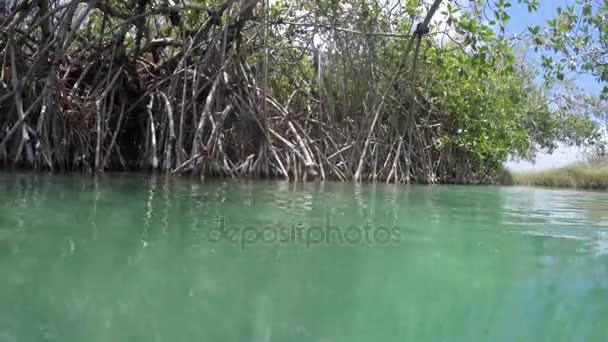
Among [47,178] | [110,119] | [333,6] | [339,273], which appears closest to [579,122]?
[333,6]

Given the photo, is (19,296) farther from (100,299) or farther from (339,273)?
(339,273)

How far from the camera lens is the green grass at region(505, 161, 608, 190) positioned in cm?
1101

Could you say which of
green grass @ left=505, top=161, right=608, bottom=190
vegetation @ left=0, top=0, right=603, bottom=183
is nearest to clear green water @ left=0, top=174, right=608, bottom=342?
vegetation @ left=0, top=0, right=603, bottom=183

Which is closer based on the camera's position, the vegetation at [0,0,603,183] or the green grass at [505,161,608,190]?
the vegetation at [0,0,603,183]

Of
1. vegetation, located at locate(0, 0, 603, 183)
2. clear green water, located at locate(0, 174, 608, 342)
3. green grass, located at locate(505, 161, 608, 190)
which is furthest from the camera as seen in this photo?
green grass, located at locate(505, 161, 608, 190)

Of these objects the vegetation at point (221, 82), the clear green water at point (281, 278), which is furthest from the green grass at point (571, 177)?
the clear green water at point (281, 278)

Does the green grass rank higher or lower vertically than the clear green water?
higher

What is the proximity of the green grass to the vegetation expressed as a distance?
5389 millimetres

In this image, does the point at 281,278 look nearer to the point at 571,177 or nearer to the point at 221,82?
the point at 221,82

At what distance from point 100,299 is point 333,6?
4.71 m

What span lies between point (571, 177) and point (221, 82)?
29.1ft

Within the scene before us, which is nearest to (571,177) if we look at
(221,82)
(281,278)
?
(221,82)

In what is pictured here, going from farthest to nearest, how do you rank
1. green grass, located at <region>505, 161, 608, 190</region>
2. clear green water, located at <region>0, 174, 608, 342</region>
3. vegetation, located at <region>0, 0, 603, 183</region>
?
1. green grass, located at <region>505, 161, 608, 190</region>
2. vegetation, located at <region>0, 0, 603, 183</region>
3. clear green water, located at <region>0, 174, 608, 342</region>

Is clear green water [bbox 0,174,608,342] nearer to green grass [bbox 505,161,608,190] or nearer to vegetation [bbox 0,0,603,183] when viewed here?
vegetation [bbox 0,0,603,183]
